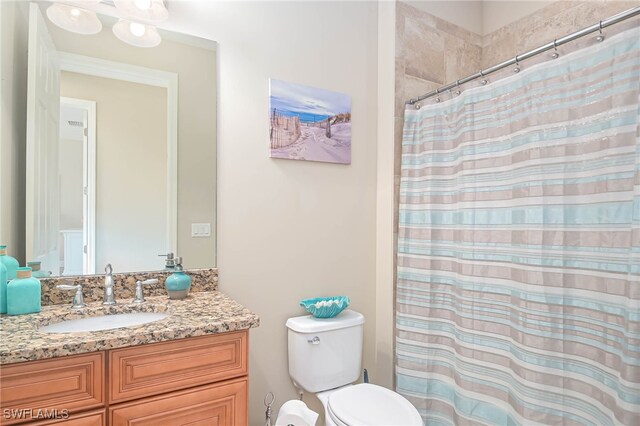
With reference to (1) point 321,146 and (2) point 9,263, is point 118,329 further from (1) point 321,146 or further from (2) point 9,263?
(1) point 321,146

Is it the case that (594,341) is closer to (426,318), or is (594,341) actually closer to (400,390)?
(426,318)

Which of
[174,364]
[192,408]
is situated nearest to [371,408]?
[192,408]

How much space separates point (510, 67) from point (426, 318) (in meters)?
1.30

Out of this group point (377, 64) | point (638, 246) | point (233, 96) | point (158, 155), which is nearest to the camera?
point (638, 246)

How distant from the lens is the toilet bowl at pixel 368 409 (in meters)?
1.40

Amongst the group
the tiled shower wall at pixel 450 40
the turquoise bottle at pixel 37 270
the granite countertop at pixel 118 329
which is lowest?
the granite countertop at pixel 118 329

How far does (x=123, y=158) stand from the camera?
154 centimetres

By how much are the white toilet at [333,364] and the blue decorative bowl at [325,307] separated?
1.2 inches

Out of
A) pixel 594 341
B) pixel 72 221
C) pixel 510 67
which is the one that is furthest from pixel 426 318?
pixel 72 221

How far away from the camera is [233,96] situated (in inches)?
68.7

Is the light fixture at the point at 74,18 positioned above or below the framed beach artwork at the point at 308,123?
above

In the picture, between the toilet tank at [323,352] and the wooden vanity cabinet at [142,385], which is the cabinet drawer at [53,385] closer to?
the wooden vanity cabinet at [142,385]

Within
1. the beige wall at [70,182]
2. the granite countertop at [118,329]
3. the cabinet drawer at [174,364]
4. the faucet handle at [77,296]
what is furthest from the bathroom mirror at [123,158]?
the cabinet drawer at [174,364]

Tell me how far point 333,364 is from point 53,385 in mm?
1137
